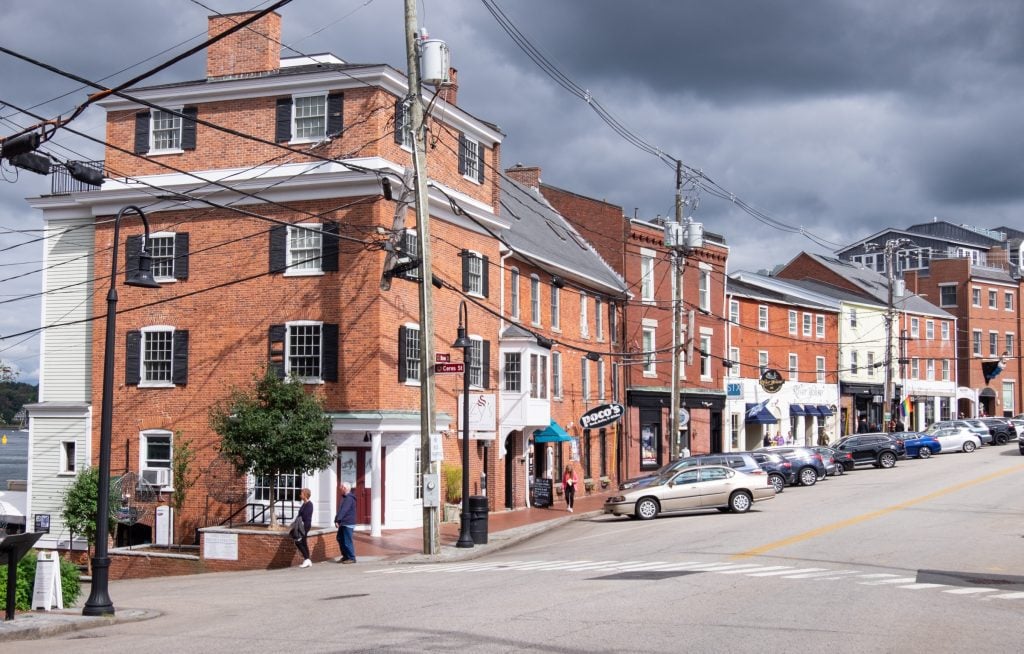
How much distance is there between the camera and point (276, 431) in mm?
26328

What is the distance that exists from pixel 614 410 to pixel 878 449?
1735cm

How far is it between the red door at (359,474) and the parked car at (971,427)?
38130mm

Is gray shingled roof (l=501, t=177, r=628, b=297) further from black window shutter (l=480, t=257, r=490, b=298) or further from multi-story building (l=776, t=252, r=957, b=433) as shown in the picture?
multi-story building (l=776, t=252, r=957, b=433)

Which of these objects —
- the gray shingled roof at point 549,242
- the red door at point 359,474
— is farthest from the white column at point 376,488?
the gray shingled roof at point 549,242

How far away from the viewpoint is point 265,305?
103 ft

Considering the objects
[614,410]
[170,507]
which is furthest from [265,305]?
[614,410]

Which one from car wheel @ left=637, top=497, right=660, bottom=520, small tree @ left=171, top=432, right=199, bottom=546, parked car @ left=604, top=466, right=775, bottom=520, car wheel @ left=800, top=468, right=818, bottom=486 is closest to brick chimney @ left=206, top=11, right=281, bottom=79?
small tree @ left=171, top=432, right=199, bottom=546

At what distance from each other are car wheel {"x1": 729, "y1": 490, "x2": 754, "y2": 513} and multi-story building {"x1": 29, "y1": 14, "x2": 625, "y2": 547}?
24.6ft

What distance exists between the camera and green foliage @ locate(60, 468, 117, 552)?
95.8ft

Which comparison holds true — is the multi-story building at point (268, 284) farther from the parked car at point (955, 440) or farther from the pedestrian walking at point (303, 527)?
the parked car at point (955, 440)

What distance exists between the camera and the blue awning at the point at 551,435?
39.3 metres

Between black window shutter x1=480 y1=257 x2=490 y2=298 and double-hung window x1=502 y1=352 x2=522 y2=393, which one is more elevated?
black window shutter x1=480 y1=257 x2=490 y2=298

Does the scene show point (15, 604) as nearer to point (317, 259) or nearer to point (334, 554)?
point (334, 554)

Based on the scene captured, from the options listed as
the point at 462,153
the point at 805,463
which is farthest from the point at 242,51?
the point at 805,463
